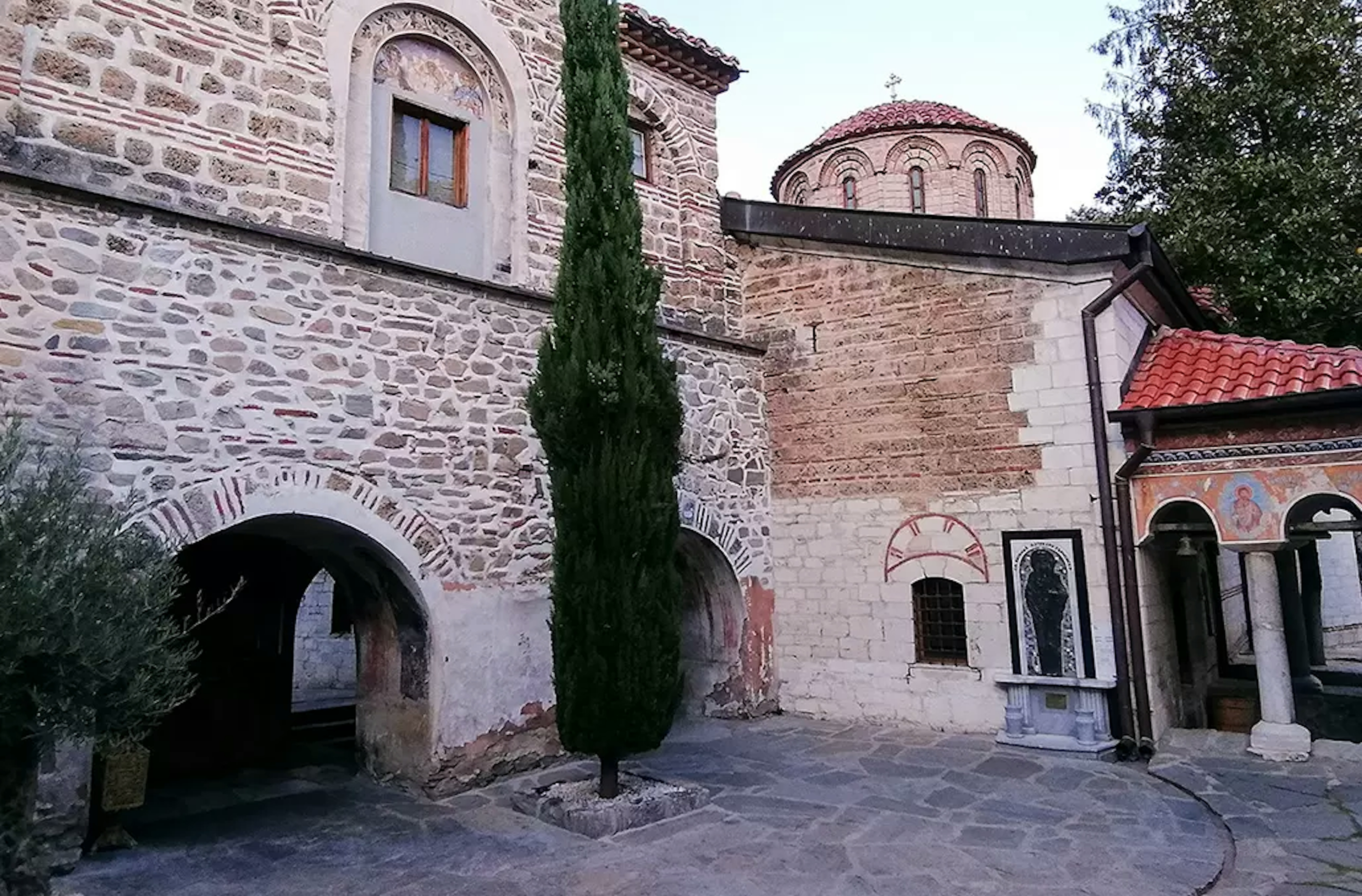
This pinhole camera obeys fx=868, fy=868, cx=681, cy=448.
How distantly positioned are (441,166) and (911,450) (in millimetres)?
4660

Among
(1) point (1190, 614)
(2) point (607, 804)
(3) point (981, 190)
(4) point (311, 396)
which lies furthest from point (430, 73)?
(3) point (981, 190)

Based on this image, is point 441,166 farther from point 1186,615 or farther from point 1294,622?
point 1294,622

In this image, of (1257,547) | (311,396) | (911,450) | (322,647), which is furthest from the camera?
(322,647)

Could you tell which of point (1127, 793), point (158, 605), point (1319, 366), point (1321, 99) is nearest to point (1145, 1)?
point (1321, 99)

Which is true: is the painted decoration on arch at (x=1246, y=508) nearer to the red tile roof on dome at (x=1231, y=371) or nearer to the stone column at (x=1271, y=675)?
the stone column at (x=1271, y=675)

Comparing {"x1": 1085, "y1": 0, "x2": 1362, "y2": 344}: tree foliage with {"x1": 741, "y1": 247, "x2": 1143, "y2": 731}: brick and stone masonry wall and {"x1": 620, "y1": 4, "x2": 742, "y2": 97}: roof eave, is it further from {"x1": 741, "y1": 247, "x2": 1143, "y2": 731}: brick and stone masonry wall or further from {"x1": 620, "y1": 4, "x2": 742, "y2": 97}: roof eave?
{"x1": 620, "y1": 4, "x2": 742, "y2": 97}: roof eave

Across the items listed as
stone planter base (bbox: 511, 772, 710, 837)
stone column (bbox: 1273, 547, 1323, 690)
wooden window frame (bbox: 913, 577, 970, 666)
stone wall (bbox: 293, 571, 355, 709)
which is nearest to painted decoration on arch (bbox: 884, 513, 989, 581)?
wooden window frame (bbox: 913, 577, 970, 666)

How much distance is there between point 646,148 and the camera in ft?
28.3

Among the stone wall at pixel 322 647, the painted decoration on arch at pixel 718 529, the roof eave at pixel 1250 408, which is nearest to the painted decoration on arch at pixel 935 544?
the painted decoration on arch at pixel 718 529

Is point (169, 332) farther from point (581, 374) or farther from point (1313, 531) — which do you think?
point (1313, 531)

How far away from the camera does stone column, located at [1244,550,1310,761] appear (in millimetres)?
6227

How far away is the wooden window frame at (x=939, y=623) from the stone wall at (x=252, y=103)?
4247 millimetres

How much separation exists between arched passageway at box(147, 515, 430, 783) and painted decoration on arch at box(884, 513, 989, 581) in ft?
13.7

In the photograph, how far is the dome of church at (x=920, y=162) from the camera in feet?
48.1
